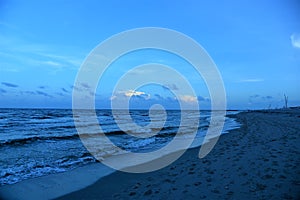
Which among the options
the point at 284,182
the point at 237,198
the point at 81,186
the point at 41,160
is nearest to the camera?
the point at 237,198

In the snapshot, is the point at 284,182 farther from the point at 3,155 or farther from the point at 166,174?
the point at 3,155

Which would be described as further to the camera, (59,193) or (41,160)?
(41,160)

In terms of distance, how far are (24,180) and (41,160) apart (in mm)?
3084

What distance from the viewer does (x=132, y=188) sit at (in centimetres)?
651

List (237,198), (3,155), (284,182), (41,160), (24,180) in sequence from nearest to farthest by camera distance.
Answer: (237,198), (284,182), (24,180), (41,160), (3,155)

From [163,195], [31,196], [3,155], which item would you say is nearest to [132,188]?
[163,195]

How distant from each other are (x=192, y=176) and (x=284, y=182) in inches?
88.7

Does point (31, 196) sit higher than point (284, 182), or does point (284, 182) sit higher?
point (284, 182)

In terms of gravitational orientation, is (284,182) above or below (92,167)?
above

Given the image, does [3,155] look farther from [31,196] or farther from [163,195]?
[163,195]

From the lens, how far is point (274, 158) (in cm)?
764

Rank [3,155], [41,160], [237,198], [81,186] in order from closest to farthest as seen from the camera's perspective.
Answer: [237,198] → [81,186] → [41,160] → [3,155]

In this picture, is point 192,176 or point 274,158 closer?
point 192,176

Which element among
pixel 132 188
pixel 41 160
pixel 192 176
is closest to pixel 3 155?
pixel 41 160
